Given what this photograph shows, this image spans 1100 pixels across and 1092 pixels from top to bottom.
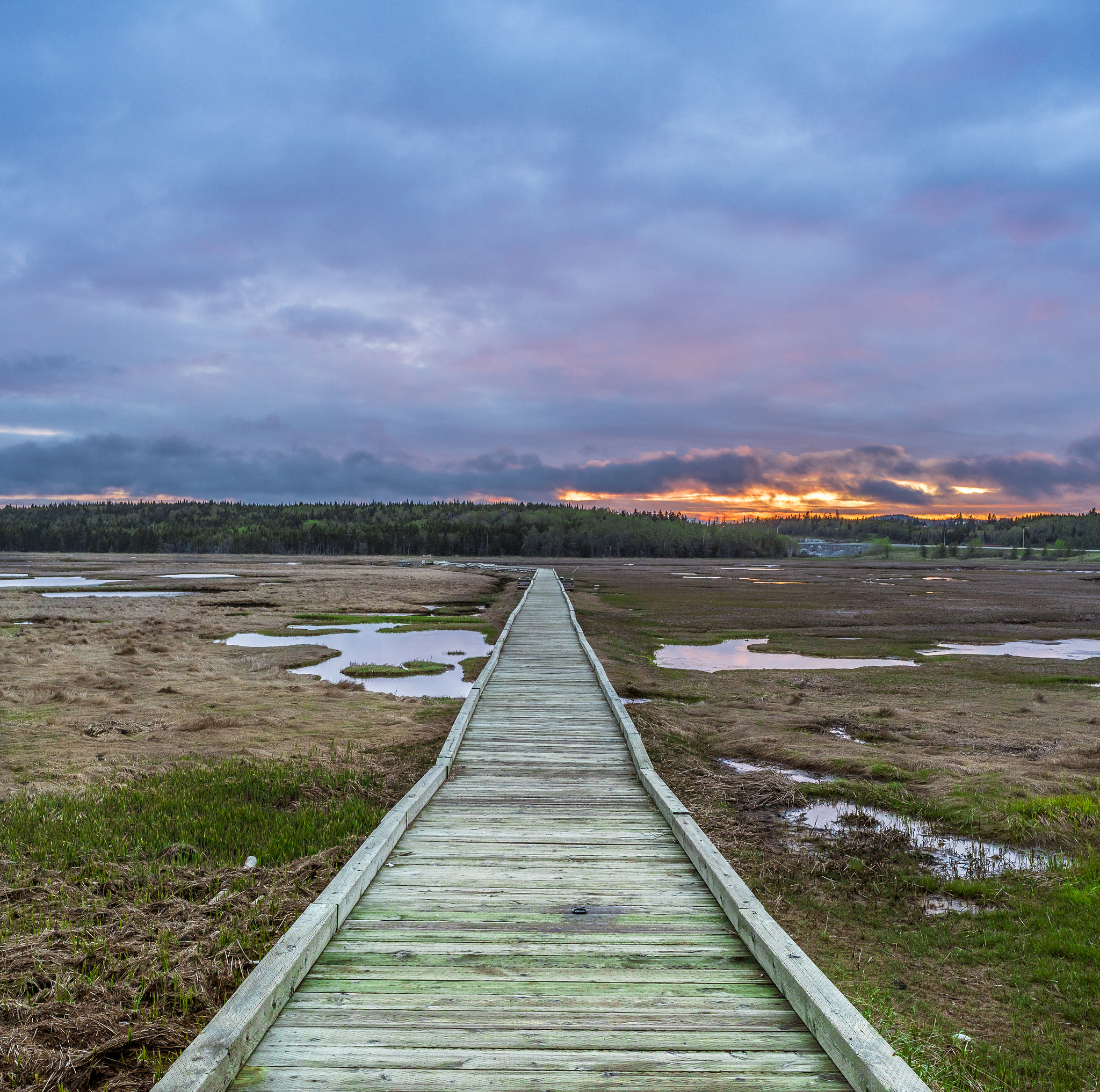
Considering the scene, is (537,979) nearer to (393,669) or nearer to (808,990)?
(808,990)

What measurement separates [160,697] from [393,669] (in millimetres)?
6703

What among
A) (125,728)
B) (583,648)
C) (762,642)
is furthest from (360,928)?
(762,642)

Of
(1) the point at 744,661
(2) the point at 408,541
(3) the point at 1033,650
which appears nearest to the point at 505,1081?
(1) the point at 744,661

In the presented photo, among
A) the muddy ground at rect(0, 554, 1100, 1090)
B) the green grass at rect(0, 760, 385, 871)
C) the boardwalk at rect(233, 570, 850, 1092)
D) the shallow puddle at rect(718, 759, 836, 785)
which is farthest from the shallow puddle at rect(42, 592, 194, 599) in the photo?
the boardwalk at rect(233, 570, 850, 1092)

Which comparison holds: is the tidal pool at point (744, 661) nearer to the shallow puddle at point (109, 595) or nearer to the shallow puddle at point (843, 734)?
the shallow puddle at point (843, 734)

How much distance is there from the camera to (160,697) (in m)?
16.9

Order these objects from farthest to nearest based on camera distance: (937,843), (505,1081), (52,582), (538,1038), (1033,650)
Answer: (52,582)
(1033,650)
(937,843)
(538,1038)
(505,1081)

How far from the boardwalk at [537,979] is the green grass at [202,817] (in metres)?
2.17

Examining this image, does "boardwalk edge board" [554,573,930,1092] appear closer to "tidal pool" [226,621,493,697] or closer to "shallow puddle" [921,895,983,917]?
"shallow puddle" [921,895,983,917]

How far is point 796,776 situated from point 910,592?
2046 inches

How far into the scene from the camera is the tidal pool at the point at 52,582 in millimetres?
55000

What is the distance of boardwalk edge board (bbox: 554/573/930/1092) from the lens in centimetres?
332

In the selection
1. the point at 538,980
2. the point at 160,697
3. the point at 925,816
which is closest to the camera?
the point at 538,980

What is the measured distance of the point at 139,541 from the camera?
6634 inches
